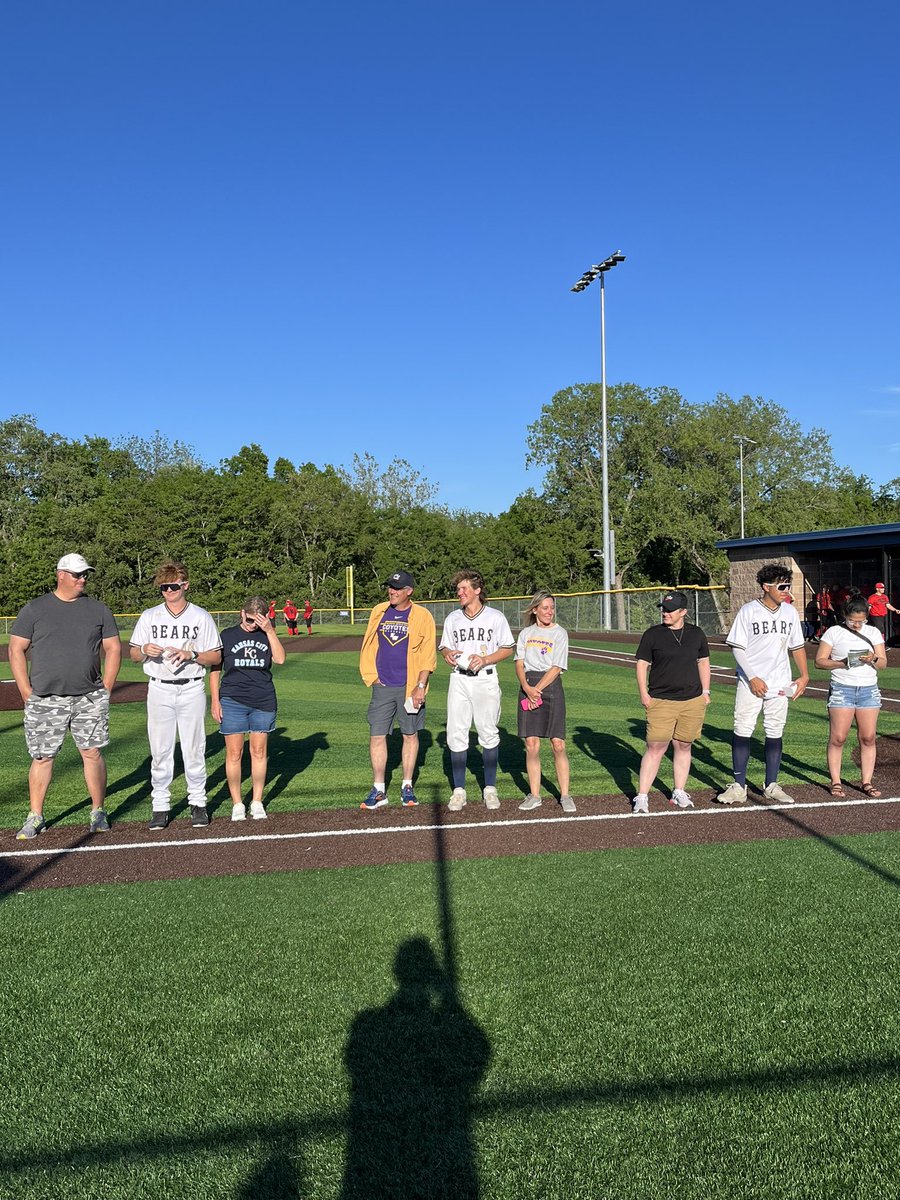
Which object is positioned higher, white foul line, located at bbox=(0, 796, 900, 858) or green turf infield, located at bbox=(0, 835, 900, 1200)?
green turf infield, located at bbox=(0, 835, 900, 1200)

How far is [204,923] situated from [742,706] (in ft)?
16.5

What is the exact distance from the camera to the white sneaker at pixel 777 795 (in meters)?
8.23

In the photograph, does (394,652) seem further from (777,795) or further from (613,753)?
(613,753)

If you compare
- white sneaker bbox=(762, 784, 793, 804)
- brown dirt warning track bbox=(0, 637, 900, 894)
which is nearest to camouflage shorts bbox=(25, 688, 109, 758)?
brown dirt warning track bbox=(0, 637, 900, 894)

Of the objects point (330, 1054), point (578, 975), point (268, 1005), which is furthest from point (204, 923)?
point (578, 975)

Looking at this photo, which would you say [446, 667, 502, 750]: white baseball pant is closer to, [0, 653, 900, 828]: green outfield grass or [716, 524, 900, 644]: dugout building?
[0, 653, 900, 828]: green outfield grass

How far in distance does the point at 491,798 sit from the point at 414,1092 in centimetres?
502

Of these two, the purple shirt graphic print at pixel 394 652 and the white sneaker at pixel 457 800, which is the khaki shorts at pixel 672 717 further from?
the purple shirt graphic print at pixel 394 652

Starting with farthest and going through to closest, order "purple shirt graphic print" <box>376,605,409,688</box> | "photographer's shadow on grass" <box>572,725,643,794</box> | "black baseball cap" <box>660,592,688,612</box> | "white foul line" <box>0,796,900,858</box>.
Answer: "photographer's shadow on grass" <box>572,725,643,794</box> < "purple shirt graphic print" <box>376,605,409,688</box> < "black baseball cap" <box>660,592,688,612</box> < "white foul line" <box>0,796,900,858</box>

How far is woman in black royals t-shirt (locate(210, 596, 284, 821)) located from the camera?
7922 millimetres

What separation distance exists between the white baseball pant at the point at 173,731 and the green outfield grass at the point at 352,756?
2.49 feet

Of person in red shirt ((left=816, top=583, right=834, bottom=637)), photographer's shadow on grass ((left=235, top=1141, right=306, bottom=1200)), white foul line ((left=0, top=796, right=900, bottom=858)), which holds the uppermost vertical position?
person in red shirt ((left=816, top=583, right=834, bottom=637))

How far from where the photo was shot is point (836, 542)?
3020cm

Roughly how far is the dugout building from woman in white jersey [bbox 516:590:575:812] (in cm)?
2265
